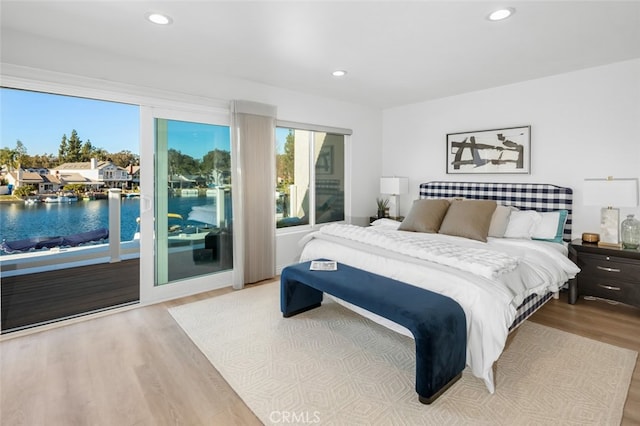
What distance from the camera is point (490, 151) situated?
167 inches

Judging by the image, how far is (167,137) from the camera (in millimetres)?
3496

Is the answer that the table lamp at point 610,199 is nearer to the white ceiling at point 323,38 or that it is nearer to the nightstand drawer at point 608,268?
the nightstand drawer at point 608,268

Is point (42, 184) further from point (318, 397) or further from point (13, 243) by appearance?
point (318, 397)

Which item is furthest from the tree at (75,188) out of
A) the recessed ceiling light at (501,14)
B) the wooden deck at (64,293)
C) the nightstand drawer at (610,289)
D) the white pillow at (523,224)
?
the nightstand drawer at (610,289)

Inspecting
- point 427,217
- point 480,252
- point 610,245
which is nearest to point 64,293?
point 427,217

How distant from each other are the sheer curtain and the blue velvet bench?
1.62 metres

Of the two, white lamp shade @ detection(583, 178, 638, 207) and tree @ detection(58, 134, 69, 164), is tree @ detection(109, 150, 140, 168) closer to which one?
tree @ detection(58, 134, 69, 164)

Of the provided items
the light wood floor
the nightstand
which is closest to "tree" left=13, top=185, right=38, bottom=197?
the light wood floor

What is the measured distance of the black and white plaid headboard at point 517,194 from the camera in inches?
142

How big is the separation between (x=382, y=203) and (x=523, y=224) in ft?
7.29

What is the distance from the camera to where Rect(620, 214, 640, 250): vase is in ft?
10.0

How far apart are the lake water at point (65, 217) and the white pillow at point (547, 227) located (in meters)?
3.68

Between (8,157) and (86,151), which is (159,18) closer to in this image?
(8,157)

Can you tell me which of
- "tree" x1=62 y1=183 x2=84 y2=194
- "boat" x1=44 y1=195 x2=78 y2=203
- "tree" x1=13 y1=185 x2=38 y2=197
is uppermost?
"tree" x1=62 y1=183 x2=84 y2=194
